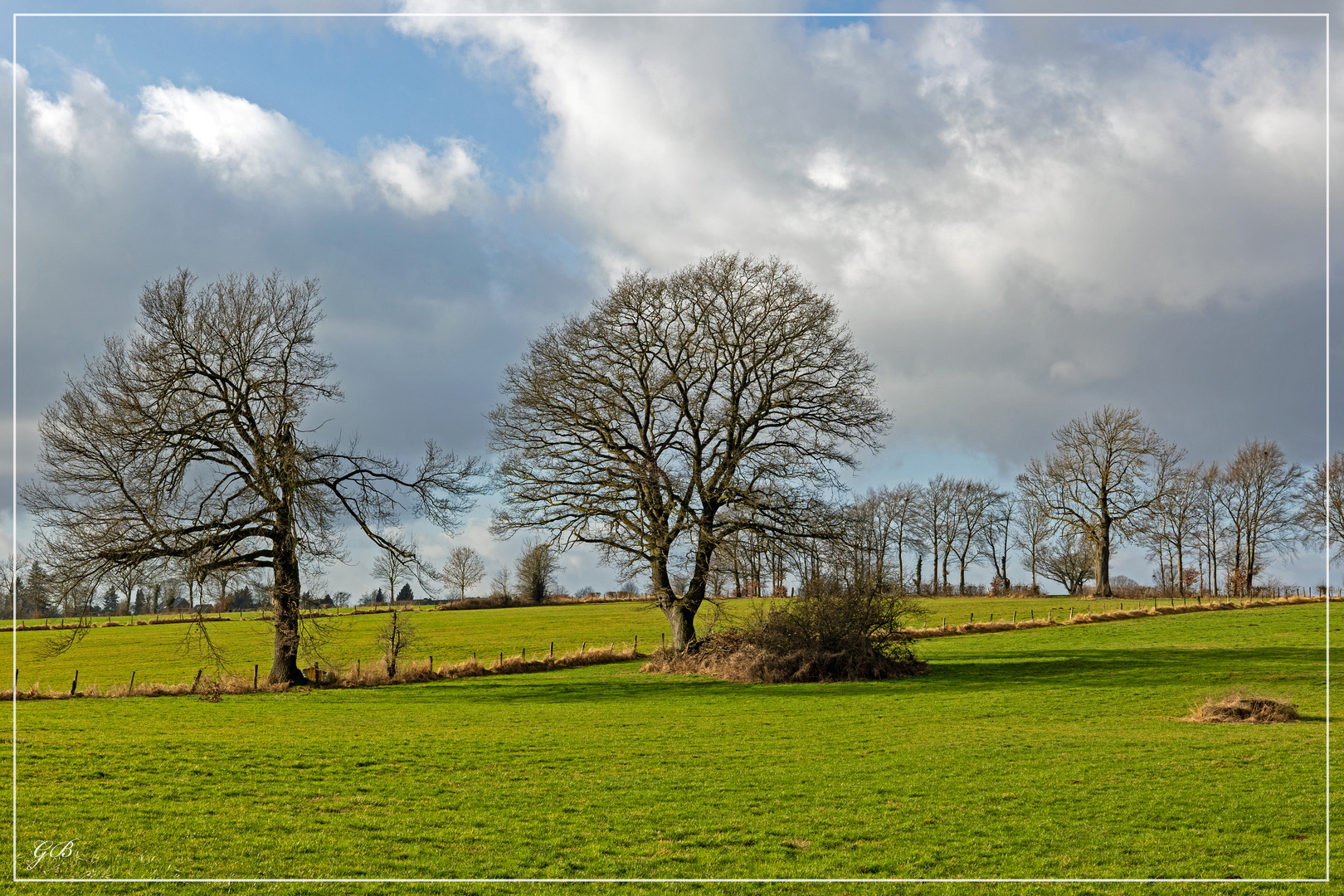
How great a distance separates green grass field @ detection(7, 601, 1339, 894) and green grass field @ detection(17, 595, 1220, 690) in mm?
11982

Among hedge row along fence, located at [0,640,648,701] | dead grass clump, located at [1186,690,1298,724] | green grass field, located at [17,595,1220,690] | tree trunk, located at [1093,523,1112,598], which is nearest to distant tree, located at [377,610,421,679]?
hedge row along fence, located at [0,640,648,701]

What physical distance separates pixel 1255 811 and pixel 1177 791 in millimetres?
1418

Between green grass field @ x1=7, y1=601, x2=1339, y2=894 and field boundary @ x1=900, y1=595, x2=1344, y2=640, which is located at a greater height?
green grass field @ x1=7, y1=601, x2=1339, y2=894

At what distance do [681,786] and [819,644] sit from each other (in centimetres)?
1996

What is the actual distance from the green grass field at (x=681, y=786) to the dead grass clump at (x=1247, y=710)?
0.57 meters

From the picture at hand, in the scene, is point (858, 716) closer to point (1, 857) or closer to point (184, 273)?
point (1, 857)

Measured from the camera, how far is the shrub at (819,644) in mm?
33875

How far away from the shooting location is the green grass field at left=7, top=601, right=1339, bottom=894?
36.2 feet

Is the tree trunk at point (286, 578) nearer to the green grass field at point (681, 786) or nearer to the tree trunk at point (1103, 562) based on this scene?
the green grass field at point (681, 786)

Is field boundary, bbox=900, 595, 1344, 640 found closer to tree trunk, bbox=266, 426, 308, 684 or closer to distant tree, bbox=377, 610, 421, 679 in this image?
distant tree, bbox=377, 610, 421, 679

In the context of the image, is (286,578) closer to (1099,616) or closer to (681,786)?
(681,786)

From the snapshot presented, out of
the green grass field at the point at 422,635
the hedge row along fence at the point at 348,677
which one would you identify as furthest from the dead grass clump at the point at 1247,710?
the hedge row along fence at the point at 348,677

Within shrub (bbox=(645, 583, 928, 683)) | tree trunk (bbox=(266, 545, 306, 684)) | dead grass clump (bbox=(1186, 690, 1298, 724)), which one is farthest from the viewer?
shrub (bbox=(645, 583, 928, 683))

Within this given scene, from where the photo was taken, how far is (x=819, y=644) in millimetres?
34469
